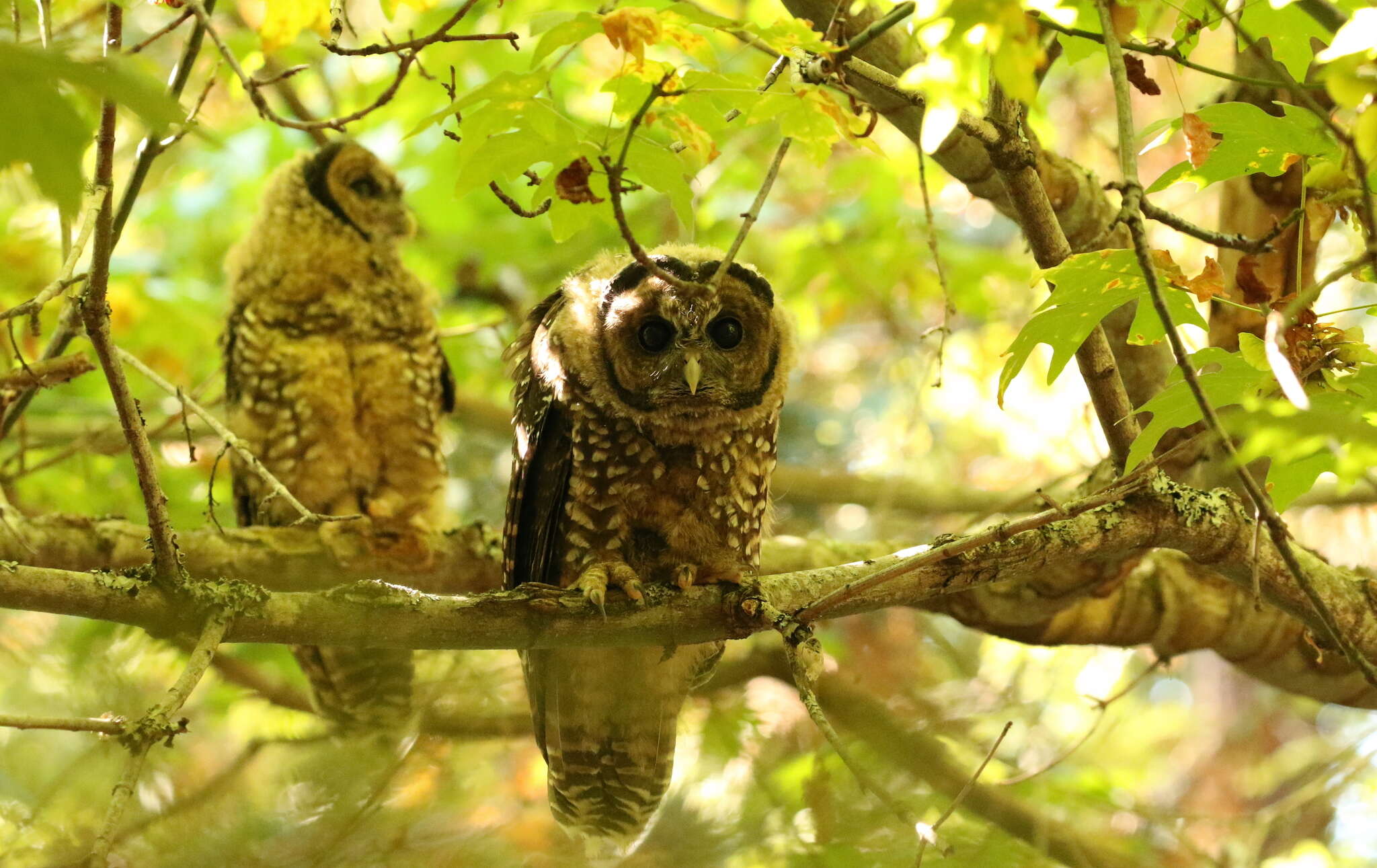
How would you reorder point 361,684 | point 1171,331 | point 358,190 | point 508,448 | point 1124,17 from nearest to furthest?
point 1171,331
point 1124,17
point 361,684
point 358,190
point 508,448

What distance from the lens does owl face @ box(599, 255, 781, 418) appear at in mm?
3113

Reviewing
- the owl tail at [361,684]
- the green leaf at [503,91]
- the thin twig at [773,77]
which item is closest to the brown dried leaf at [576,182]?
the green leaf at [503,91]

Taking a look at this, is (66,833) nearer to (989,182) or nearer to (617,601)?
(617,601)

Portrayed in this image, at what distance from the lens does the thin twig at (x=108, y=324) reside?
183cm

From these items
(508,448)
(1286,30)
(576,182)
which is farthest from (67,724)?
(508,448)

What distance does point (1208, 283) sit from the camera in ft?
6.95

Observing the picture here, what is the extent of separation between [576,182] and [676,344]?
0.91 metres

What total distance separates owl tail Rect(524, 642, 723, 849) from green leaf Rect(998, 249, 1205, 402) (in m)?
1.76

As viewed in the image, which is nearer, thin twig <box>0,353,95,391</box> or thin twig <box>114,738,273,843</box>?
thin twig <box>0,353,95,391</box>

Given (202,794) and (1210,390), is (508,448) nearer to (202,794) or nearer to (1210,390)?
(202,794)

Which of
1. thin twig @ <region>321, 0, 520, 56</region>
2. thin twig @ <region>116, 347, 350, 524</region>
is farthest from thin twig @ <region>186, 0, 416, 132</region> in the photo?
thin twig @ <region>116, 347, 350, 524</region>

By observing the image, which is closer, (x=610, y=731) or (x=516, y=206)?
(x=516, y=206)

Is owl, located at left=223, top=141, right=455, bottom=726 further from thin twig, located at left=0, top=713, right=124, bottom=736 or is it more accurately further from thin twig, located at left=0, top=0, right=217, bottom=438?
thin twig, located at left=0, top=713, right=124, bottom=736

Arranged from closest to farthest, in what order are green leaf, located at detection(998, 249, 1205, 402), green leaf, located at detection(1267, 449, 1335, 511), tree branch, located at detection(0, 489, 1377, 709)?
green leaf, located at detection(998, 249, 1205, 402)
green leaf, located at detection(1267, 449, 1335, 511)
tree branch, located at detection(0, 489, 1377, 709)
